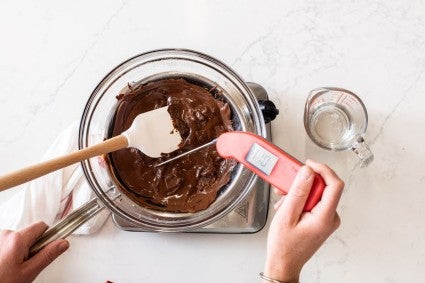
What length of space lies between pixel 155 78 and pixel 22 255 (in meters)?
0.46

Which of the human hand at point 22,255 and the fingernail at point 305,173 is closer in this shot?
the fingernail at point 305,173

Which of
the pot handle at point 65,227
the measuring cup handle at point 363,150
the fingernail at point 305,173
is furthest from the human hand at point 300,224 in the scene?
the pot handle at point 65,227

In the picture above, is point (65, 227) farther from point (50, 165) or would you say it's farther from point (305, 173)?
point (305, 173)

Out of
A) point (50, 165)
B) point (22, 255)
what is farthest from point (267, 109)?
point (22, 255)

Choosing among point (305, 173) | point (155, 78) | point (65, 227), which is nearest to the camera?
point (305, 173)

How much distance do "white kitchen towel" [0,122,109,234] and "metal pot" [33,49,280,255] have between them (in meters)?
0.10

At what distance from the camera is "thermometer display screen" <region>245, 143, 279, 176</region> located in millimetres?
893

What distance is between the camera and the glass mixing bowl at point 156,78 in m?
1.02

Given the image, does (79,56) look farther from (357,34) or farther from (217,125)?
(357,34)

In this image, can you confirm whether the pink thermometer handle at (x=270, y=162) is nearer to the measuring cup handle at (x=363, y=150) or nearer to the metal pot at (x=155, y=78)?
the metal pot at (x=155, y=78)

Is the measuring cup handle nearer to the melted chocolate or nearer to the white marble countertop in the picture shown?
the white marble countertop

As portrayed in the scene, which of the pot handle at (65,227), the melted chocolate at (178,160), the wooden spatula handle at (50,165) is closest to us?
the wooden spatula handle at (50,165)

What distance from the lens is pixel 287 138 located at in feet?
3.80

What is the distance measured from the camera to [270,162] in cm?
90
